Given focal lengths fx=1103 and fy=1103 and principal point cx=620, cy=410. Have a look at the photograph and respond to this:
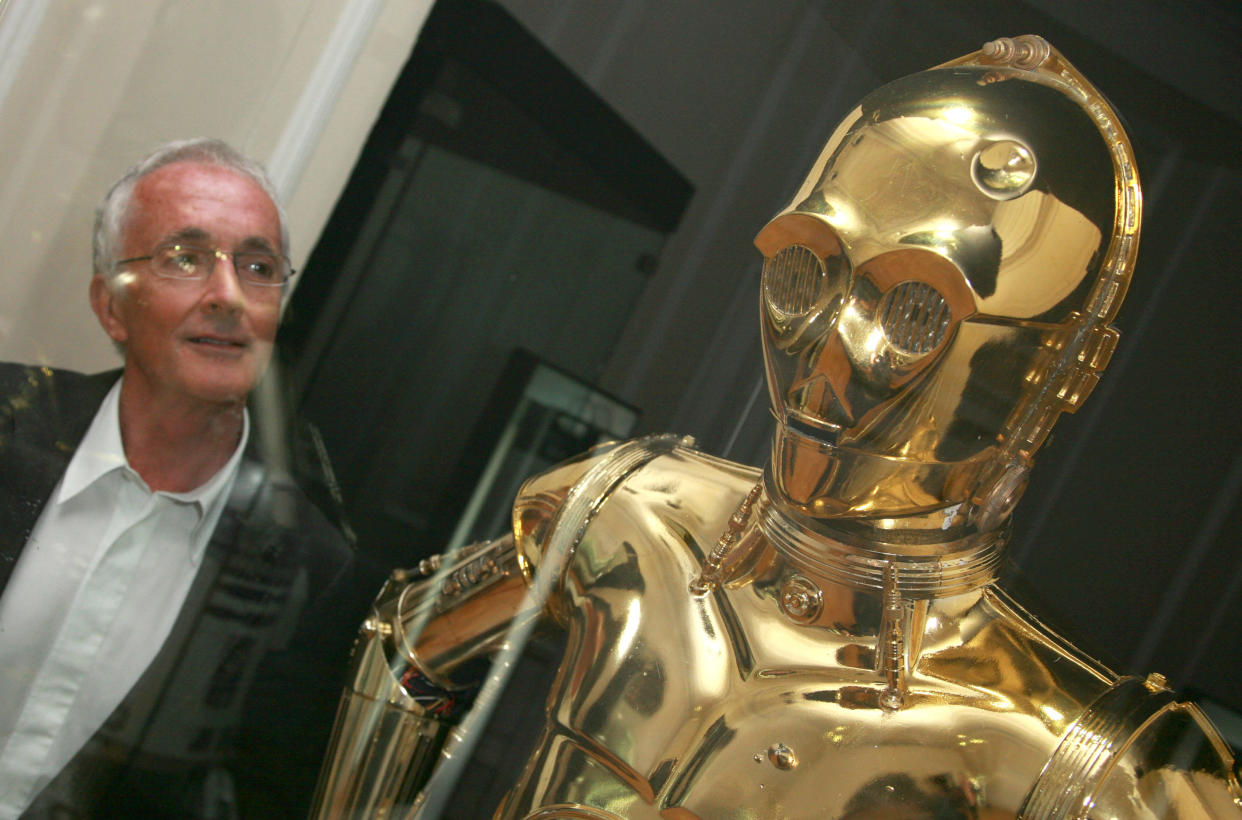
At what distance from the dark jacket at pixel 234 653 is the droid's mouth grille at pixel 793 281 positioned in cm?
67

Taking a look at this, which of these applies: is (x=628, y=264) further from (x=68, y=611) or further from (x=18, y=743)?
(x=18, y=743)

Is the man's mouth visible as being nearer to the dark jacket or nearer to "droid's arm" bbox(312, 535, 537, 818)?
the dark jacket

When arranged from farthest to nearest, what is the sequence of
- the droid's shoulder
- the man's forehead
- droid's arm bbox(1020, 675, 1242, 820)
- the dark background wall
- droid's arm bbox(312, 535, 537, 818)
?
1. the man's forehead
2. droid's arm bbox(312, 535, 537, 818)
3. the droid's shoulder
4. the dark background wall
5. droid's arm bbox(1020, 675, 1242, 820)

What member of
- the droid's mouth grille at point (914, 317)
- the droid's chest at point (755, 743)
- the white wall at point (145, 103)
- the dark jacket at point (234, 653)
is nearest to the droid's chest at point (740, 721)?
the droid's chest at point (755, 743)

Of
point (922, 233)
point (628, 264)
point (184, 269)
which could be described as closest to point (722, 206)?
point (628, 264)

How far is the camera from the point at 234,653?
4.30 feet

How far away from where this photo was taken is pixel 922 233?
0.81 metres

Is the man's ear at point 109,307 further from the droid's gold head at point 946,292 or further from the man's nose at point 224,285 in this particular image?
the droid's gold head at point 946,292

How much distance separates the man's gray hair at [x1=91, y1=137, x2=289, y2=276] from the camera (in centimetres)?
131

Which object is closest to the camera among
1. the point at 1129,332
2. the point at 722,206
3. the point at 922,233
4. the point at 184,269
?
the point at 922,233

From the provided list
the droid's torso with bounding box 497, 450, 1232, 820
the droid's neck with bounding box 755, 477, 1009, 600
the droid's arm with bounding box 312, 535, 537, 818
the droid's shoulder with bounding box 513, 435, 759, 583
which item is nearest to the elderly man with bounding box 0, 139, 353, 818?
the droid's arm with bounding box 312, 535, 537, 818

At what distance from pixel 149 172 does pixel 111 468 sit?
0.35m

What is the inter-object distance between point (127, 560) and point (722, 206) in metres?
0.79

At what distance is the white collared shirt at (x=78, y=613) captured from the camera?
1262 mm
